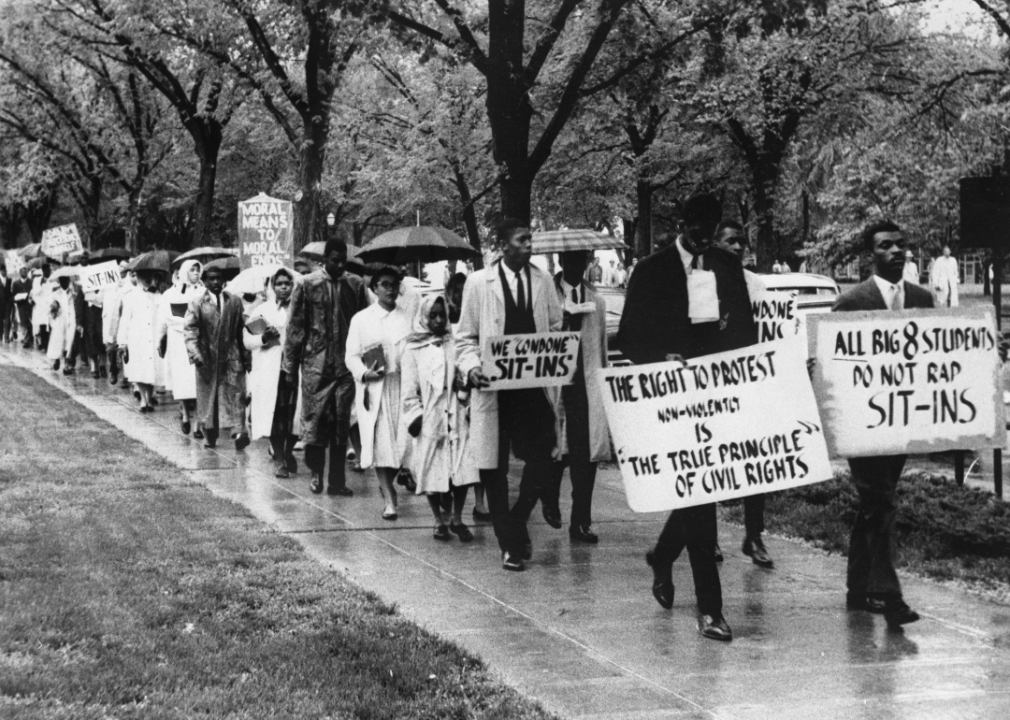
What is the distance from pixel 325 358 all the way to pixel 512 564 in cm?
381

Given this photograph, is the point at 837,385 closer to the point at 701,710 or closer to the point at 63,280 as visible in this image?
the point at 701,710

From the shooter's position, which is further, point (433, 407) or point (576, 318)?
point (433, 407)

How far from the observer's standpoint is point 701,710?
5723 mm

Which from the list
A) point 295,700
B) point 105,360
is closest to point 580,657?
point 295,700

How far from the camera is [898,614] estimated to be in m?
7.05

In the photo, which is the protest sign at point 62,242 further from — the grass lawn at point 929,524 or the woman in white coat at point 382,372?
the grass lawn at point 929,524

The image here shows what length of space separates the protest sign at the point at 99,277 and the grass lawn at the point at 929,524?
13985 millimetres

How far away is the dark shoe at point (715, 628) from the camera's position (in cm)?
685

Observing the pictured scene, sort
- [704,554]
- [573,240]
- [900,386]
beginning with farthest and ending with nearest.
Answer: [573,240] → [900,386] → [704,554]

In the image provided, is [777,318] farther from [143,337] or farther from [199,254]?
[199,254]

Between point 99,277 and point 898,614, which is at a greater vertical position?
point 99,277

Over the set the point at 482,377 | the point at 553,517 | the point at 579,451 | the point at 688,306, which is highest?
the point at 688,306

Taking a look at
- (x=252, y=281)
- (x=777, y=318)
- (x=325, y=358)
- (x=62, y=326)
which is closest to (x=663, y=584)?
(x=777, y=318)

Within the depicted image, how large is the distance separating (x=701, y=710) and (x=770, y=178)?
2691 centimetres
